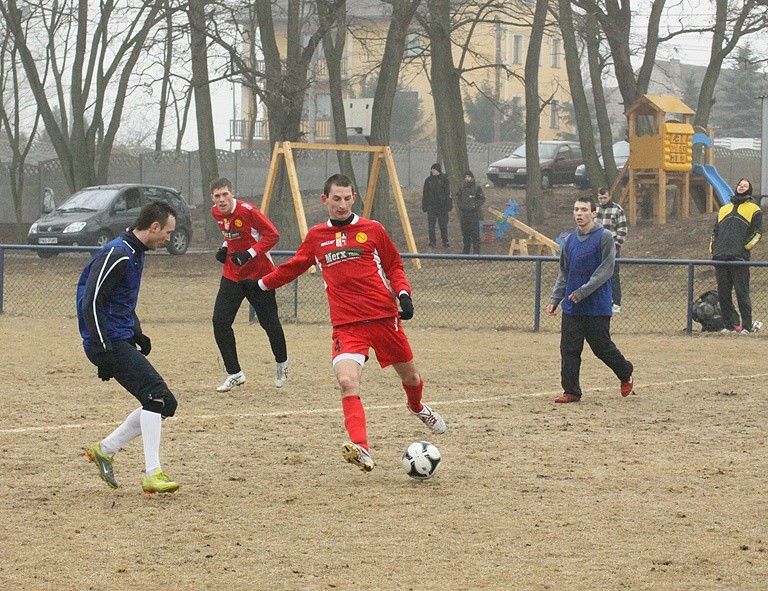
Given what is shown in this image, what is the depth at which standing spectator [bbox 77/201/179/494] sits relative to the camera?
22.5 ft

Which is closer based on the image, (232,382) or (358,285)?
(358,285)

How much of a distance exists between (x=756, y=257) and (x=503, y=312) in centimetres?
600

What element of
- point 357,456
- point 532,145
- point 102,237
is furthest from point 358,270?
point 532,145

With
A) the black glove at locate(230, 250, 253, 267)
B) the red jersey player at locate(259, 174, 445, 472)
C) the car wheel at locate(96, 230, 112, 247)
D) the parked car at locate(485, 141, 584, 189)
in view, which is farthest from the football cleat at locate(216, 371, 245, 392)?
the parked car at locate(485, 141, 584, 189)

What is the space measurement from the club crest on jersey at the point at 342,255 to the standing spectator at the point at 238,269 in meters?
2.94

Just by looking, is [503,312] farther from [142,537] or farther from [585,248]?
[142,537]

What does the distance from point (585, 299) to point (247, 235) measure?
292 centimetres

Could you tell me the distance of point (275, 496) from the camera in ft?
22.7

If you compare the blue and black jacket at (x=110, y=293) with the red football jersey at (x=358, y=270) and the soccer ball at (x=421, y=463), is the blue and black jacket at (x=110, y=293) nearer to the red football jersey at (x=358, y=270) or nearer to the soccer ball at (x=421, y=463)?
the red football jersey at (x=358, y=270)

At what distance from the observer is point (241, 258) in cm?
1061

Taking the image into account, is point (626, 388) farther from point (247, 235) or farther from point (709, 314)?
point (709, 314)

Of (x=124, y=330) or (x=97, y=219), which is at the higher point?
(x=124, y=330)

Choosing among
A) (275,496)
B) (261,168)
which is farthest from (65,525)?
(261,168)

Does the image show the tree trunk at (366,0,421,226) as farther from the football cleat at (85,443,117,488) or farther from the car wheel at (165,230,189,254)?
the football cleat at (85,443,117,488)
